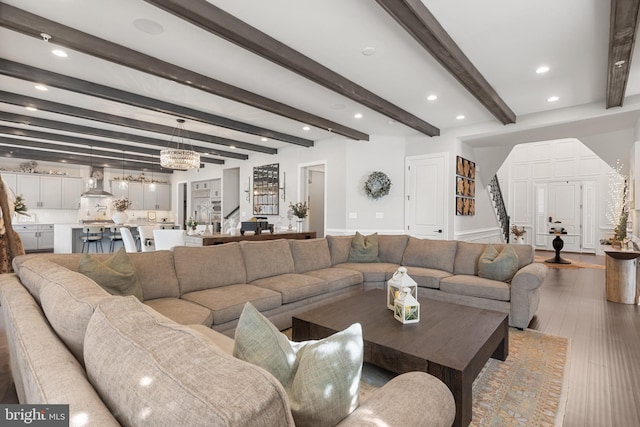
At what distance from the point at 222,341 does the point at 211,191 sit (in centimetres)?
897

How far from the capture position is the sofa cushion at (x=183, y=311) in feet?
7.32

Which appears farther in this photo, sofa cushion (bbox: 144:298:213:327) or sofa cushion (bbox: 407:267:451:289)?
sofa cushion (bbox: 407:267:451:289)

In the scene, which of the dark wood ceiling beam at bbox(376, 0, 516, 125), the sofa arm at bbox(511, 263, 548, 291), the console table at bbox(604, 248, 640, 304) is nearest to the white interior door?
the dark wood ceiling beam at bbox(376, 0, 516, 125)

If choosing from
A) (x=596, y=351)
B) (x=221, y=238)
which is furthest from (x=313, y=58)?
(x=596, y=351)

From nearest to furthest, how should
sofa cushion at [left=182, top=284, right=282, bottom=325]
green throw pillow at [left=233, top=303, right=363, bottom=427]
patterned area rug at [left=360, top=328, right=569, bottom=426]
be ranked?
green throw pillow at [left=233, top=303, right=363, bottom=427] → patterned area rug at [left=360, top=328, right=569, bottom=426] → sofa cushion at [left=182, top=284, right=282, bottom=325]

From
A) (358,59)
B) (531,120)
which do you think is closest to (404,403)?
(358,59)

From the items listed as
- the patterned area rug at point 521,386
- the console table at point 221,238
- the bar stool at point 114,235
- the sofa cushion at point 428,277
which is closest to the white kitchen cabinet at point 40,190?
the bar stool at point 114,235

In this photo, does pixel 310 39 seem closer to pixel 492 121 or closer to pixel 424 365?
pixel 424 365

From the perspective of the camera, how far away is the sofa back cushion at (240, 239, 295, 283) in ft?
11.2

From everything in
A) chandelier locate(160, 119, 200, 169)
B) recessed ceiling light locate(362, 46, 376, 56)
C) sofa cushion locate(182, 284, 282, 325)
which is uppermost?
recessed ceiling light locate(362, 46, 376, 56)

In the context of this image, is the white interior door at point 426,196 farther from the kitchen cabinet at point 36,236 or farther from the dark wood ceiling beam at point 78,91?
the kitchen cabinet at point 36,236

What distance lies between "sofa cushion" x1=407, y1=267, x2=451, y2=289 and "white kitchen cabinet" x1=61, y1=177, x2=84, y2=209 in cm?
984

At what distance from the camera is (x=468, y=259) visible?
3.94 meters

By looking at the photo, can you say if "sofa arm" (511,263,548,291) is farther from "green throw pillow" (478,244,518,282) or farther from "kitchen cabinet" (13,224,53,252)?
"kitchen cabinet" (13,224,53,252)
